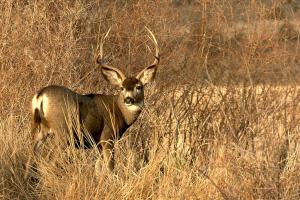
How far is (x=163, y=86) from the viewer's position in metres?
9.78

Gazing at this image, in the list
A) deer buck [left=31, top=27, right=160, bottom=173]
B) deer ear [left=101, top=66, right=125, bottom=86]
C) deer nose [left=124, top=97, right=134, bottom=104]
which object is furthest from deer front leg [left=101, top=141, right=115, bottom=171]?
deer ear [left=101, top=66, right=125, bottom=86]

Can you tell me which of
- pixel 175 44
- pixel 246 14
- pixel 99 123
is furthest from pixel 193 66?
pixel 99 123

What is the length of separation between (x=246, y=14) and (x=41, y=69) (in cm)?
243

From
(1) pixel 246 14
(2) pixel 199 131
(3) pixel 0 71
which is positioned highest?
(1) pixel 246 14

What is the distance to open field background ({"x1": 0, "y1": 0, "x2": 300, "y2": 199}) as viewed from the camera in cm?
654

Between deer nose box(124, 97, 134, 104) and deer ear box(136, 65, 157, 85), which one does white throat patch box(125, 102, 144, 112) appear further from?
deer ear box(136, 65, 157, 85)

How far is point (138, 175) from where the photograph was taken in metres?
6.55

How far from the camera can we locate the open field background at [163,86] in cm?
654

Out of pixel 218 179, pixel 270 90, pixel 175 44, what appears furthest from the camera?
pixel 175 44

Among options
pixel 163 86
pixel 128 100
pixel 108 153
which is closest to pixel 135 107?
pixel 128 100

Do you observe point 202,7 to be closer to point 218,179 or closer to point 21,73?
point 21,73

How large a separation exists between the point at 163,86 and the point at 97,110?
1615mm

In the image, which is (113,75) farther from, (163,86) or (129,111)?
(163,86)

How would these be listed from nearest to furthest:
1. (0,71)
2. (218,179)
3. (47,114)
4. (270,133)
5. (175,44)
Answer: (218,179)
(270,133)
(47,114)
(0,71)
(175,44)
